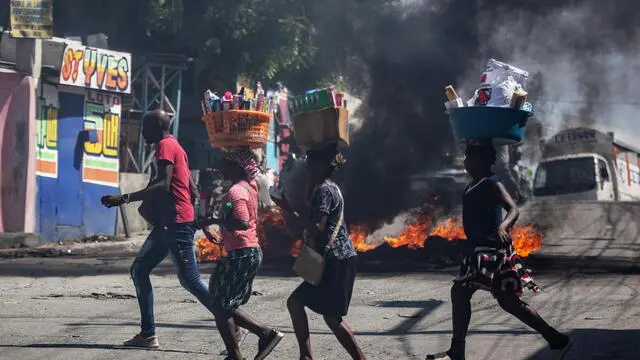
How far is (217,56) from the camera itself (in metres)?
23.8

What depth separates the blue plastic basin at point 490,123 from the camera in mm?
6164

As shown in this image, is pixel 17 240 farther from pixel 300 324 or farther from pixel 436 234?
pixel 300 324

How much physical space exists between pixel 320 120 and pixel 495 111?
1141 mm

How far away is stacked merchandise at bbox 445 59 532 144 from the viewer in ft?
20.2

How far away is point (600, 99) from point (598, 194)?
556 inches

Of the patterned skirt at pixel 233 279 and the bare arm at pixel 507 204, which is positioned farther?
the patterned skirt at pixel 233 279

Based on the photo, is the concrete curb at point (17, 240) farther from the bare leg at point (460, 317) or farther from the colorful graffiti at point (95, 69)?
the bare leg at point (460, 317)

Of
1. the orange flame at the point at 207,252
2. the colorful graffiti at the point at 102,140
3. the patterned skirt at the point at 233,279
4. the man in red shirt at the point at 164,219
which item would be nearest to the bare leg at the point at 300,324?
the patterned skirt at the point at 233,279

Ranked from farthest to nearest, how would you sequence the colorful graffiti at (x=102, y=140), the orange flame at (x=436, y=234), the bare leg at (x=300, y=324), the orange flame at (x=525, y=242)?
the colorful graffiti at (x=102, y=140), the orange flame at (x=436, y=234), the orange flame at (x=525, y=242), the bare leg at (x=300, y=324)

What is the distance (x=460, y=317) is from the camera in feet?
19.6

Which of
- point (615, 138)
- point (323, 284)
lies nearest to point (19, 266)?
point (323, 284)

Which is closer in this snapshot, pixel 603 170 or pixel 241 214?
pixel 241 214

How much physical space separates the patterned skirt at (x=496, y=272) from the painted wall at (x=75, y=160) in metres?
13.7

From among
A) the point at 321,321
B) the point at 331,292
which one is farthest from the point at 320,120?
the point at 321,321
